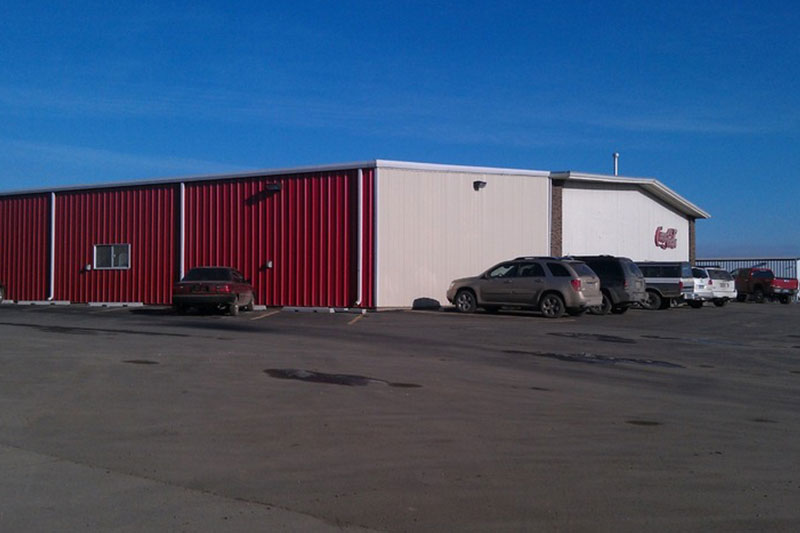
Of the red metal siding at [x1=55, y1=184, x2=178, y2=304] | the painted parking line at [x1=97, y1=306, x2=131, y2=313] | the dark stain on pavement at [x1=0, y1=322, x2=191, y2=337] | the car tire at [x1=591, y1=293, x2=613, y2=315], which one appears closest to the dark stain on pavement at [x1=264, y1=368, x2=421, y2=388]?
the dark stain on pavement at [x1=0, y1=322, x2=191, y2=337]

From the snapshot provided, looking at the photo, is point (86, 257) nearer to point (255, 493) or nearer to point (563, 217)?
point (563, 217)

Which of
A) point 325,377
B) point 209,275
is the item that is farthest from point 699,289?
point 325,377

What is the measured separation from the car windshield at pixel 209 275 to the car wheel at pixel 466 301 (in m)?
7.17

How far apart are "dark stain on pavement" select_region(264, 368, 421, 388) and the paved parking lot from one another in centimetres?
6

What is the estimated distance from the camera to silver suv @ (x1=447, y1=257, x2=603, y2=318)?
23.8 metres

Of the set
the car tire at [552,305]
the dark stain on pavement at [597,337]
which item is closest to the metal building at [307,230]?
the car tire at [552,305]

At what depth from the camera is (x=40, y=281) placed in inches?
1330

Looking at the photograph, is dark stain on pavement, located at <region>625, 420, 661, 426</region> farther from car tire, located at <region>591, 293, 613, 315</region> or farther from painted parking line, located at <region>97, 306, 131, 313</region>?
painted parking line, located at <region>97, 306, 131, 313</region>

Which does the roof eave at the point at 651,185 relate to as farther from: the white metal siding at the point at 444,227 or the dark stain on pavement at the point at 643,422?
the dark stain on pavement at the point at 643,422

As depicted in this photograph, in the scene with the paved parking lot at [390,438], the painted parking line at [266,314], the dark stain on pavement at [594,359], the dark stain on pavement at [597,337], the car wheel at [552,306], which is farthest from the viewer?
the painted parking line at [266,314]

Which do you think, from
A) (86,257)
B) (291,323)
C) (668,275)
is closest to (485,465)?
(291,323)

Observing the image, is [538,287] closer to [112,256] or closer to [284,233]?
[284,233]

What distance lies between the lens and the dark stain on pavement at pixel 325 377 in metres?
11.1

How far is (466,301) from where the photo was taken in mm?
25781
